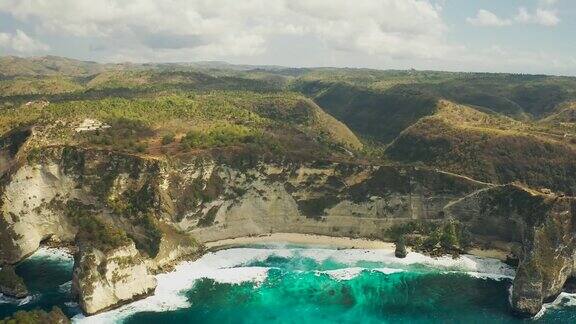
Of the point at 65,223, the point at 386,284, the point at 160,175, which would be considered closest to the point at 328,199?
the point at 386,284

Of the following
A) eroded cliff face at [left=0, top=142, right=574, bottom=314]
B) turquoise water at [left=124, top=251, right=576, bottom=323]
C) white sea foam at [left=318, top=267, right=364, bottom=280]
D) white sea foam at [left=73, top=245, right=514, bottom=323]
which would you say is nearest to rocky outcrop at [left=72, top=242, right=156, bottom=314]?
eroded cliff face at [left=0, top=142, right=574, bottom=314]

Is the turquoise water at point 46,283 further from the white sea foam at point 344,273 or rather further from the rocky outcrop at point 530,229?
the rocky outcrop at point 530,229

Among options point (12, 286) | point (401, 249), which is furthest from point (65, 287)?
point (401, 249)

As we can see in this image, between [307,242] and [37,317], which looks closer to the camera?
[37,317]

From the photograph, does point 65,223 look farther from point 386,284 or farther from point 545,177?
point 545,177

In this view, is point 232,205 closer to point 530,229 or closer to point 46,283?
point 46,283

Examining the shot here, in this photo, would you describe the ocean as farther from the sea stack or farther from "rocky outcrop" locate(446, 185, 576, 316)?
"rocky outcrop" locate(446, 185, 576, 316)
